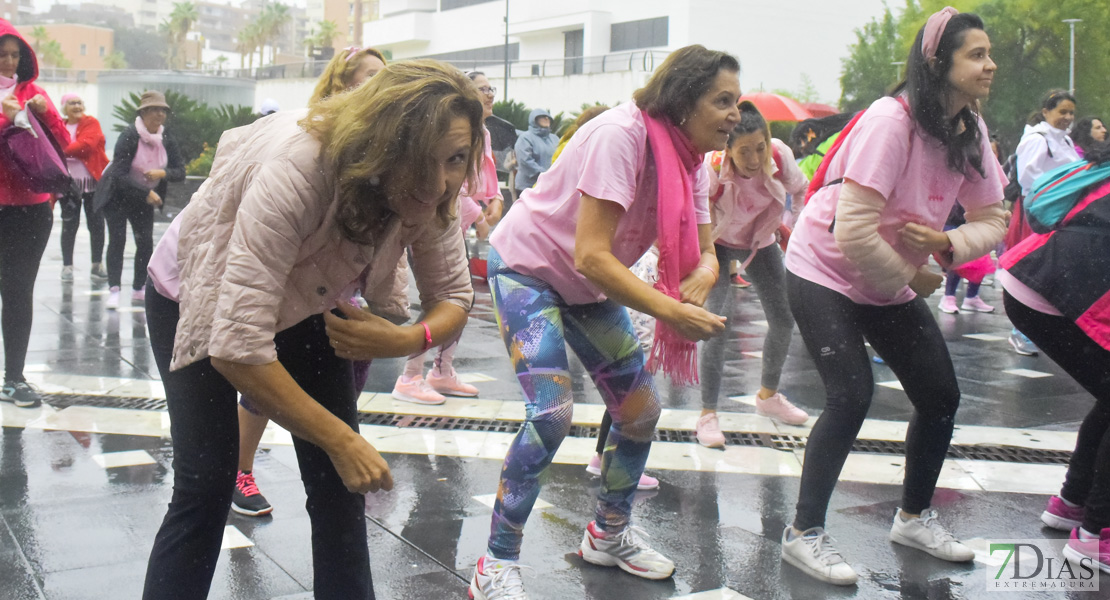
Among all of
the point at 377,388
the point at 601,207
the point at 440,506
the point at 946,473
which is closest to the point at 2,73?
the point at 377,388

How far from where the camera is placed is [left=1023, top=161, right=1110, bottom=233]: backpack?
13.0 feet

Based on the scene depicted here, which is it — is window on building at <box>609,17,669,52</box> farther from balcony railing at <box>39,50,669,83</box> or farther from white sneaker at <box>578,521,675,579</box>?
white sneaker at <box>578,521,675,579</box>

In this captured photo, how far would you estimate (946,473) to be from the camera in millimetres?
5008

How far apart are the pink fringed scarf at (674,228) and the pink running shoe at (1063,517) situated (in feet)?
5.77

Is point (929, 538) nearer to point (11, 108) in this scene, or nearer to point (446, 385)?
point (446, 385)

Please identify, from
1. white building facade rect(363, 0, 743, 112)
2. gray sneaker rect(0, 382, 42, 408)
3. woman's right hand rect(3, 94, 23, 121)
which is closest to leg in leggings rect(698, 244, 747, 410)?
gray sneaker rect(0, 382, 42, 408)

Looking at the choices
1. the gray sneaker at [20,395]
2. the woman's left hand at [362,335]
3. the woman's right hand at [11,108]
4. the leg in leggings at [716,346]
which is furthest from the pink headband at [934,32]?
the gray sneaker at [20,395]

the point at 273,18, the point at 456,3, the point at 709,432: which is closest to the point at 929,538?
the point at 709,432

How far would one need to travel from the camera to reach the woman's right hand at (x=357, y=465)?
2295mm

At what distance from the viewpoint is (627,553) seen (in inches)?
147

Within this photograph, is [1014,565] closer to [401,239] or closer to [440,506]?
[440,506]

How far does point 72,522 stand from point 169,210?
65.3 feet

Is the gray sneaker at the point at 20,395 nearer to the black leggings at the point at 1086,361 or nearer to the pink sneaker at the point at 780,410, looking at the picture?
the pink sneaker at the point at 780,410

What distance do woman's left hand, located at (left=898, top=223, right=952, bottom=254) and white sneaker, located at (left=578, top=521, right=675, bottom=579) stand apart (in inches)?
54.4
